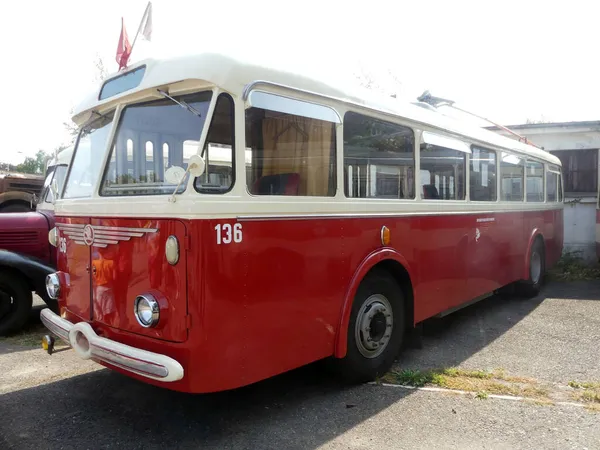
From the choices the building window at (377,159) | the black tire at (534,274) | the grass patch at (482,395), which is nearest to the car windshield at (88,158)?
the building window at (377,159)

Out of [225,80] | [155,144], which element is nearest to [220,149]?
[225,80]

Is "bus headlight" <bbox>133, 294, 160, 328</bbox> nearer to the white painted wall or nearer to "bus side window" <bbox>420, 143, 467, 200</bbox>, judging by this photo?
"bus side window" <bbox>420, 143, 467, 200</bbox>

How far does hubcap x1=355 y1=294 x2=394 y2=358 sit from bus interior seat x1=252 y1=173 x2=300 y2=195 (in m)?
1.32

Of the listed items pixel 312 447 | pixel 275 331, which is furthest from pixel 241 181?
pixel 312 447

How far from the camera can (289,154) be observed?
3.48 metres

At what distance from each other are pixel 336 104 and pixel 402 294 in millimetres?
1972

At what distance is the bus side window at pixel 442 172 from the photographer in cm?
492

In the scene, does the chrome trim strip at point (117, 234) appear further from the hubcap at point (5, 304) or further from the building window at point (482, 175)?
the building window at point (482, 175)

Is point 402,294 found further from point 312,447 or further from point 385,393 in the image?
point 312,447

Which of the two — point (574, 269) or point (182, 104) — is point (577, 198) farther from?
point (182, 104)

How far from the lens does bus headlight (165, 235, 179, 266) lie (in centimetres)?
293

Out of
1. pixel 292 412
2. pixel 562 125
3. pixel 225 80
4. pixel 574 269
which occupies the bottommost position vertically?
pixel 292 412

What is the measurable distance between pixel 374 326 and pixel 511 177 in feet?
12.9

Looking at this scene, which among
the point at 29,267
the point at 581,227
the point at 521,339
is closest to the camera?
the point at 521,339
